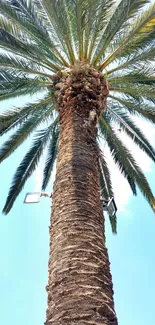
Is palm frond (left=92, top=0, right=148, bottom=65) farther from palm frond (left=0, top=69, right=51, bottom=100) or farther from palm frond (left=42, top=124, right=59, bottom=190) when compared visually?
palm frond (left=42, top=124, right=59, bottom=190)

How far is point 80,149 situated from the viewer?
18.4ft

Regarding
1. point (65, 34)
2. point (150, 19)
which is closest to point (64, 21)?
point (65, 34)

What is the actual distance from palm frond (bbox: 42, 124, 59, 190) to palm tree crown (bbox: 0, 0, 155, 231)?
1.82 feet

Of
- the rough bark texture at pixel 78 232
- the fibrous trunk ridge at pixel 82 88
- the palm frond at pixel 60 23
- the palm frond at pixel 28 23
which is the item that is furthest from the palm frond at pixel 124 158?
the rough bark texture at pixel 78 232

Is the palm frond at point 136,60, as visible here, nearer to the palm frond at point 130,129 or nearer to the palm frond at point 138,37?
the palm frond at point 138,37

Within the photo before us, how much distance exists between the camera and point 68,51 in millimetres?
8523

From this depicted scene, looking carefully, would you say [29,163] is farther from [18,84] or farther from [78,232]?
[78,232]

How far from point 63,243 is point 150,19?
5.64 metres

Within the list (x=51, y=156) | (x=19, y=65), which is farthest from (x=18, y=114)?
(x=51, y=156)

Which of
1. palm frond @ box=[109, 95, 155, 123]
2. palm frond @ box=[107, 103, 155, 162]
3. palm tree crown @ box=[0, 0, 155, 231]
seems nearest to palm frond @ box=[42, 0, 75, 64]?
palm tree crown @ box=[0, 0, 155, 231]

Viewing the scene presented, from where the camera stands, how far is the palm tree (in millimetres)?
3775

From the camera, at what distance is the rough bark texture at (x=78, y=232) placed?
340 cm

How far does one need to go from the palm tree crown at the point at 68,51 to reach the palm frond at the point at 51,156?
56 cm

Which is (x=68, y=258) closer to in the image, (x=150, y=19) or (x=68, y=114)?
(x=68, y=114)
